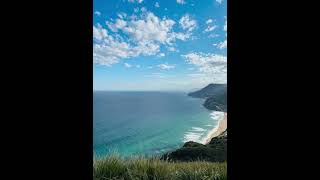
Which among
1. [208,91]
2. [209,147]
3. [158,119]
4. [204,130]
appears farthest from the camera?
[158,119]

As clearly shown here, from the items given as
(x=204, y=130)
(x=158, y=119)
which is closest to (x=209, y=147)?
(x=204, y=130)

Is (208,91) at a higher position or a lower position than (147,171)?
higher

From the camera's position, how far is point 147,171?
293 cm

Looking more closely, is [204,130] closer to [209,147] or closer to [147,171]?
[209,147]

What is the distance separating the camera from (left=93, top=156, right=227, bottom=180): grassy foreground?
8.97ft

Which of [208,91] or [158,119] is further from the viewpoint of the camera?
[158,119]

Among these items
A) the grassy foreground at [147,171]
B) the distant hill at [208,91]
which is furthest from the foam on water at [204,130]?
the grassy foreground at [147,171]

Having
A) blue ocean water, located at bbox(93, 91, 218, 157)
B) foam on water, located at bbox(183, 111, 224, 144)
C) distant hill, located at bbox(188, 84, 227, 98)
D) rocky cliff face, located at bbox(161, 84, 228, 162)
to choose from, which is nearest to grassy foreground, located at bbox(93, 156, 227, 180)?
rocky cliff face, located at bbox(161, 84, 228, 162)

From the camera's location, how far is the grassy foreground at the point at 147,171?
108 inches

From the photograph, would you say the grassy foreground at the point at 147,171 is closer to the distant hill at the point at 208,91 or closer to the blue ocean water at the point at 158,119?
the blue ocean water at the point at 158,119

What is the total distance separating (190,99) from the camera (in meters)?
10.9
